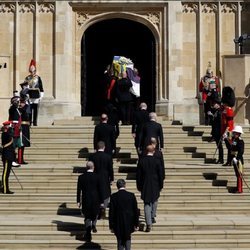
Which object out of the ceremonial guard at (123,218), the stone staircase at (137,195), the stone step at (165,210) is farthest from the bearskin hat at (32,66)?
the ceremonial guard at (123,218)

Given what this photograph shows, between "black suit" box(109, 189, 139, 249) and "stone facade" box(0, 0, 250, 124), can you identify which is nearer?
"black suit" box(109, 189, 139, 249)

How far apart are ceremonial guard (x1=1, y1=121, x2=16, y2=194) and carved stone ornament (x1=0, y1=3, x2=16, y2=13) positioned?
10.9 m

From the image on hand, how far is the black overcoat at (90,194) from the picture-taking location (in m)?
13.5

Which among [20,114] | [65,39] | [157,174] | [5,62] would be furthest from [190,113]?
[157,174]

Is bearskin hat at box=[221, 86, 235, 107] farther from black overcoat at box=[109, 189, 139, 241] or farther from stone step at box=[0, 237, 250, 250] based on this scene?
black overcoat at box=[109, 189, 139, 241]

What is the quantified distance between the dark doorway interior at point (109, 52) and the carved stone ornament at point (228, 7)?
12.9 feet

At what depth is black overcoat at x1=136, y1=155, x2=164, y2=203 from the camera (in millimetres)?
14000

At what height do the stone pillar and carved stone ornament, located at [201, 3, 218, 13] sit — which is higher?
carved stone ornament, located at [201, 3, 218, 13]

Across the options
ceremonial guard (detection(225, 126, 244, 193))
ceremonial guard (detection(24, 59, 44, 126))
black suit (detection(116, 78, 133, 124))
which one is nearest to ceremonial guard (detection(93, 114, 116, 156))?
ceremonial guard (detection(225, 126, 244, 193))

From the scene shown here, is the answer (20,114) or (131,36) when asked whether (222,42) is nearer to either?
(131,36)

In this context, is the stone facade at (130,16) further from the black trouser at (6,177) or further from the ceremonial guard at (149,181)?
the ceremonial guard at (149,181)

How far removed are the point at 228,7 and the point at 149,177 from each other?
1520 centimetres

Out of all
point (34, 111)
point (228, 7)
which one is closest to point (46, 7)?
point (34, 111)

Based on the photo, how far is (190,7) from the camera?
2766 centimetres
